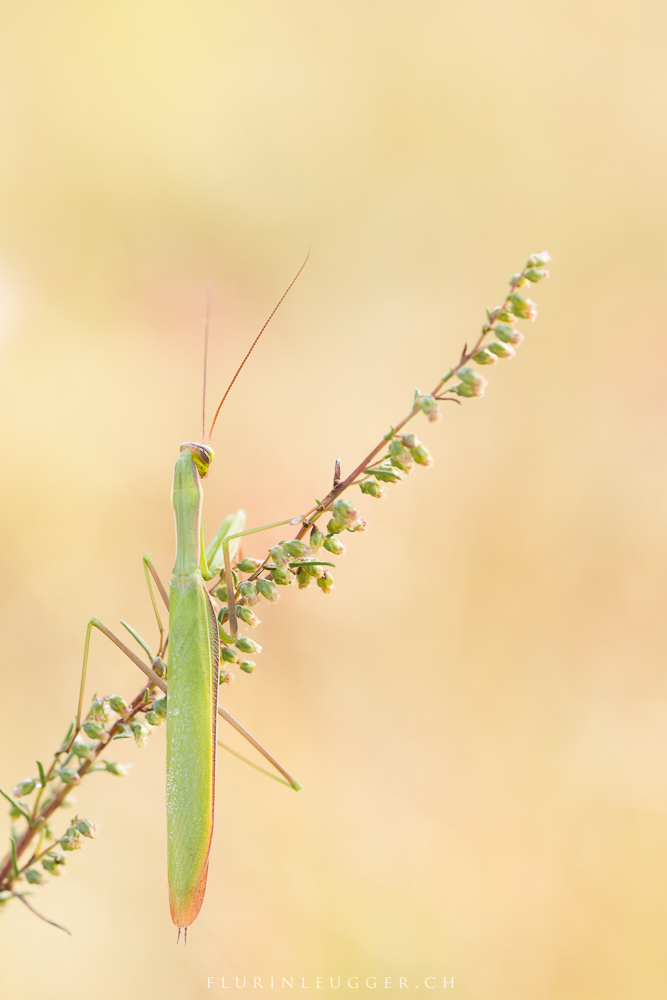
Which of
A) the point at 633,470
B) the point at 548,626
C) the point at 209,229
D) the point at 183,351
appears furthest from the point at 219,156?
the point at 548,626

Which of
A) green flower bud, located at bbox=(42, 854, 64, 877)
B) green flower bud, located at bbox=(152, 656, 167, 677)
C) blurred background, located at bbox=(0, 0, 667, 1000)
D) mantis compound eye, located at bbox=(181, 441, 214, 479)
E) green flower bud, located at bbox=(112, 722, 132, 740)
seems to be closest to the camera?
green flower bud, located at bbox=(42, 854, 64, 877)

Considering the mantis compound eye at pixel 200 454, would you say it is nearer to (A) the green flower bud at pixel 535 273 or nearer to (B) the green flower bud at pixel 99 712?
(B) the green flower bud at pixel 99 712

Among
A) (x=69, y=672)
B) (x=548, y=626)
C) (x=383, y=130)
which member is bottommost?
(x=69, y=672)

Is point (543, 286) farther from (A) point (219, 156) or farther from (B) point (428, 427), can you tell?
(A) point (219, 156)

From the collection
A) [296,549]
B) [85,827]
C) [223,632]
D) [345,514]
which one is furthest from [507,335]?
[85,827]

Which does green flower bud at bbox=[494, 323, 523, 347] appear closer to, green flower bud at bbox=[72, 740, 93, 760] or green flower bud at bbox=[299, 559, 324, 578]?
green flower bud at bbox=[299, 559, 324, 578]

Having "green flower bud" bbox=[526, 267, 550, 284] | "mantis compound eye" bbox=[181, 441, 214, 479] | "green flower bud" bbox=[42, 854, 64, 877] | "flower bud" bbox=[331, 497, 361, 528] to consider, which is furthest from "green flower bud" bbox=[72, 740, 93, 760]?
"green flower bud" bbox=[526, 267, 550, 284]
